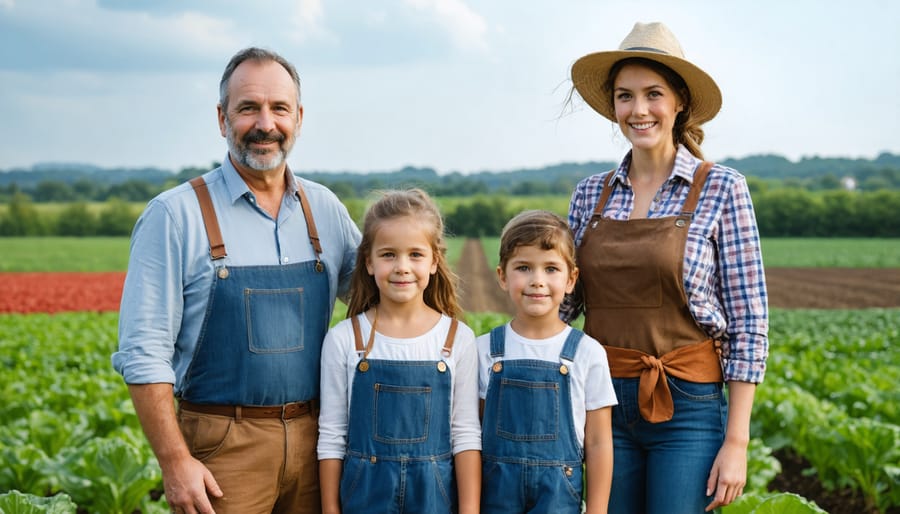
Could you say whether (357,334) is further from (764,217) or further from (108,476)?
(764,217)

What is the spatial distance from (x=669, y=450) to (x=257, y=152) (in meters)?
1.94

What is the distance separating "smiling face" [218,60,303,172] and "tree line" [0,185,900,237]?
62611 millimetres

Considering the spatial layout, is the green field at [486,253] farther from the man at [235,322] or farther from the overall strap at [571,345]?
the overall strap at [571,345]

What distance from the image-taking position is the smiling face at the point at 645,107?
122 inches

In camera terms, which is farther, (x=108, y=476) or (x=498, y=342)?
(x=108, y=476)

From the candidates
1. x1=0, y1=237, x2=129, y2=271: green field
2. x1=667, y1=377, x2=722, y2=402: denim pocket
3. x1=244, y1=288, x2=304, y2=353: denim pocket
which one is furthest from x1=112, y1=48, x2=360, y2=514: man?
x1=0, y1=237, x2=129, y2=271: green field

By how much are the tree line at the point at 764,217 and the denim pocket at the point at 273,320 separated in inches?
2470

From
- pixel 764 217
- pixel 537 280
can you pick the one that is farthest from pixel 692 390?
pixel 764 217

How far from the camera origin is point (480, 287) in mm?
32844

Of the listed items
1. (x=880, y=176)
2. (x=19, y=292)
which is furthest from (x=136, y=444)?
(x=880, y=176)

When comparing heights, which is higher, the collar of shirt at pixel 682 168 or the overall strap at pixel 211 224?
the collar of shirt at pixel 682 168

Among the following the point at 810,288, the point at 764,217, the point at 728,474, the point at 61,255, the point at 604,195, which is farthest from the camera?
the point at 764,217

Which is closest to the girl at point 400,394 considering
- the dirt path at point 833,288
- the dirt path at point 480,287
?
the dirt path at point 480,287

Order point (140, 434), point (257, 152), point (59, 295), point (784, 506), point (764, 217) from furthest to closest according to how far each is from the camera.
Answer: point (764, 217), point (59, 295), point (140, 434), point (784, 506), point (257, 152)
